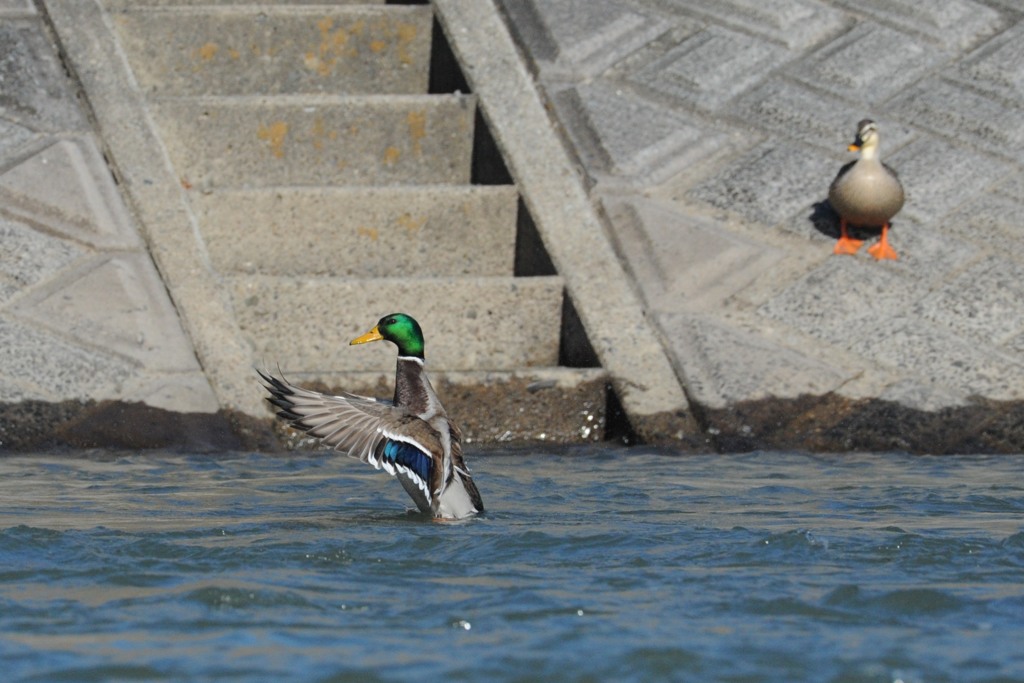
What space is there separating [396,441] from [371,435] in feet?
0.30

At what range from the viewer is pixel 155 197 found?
7.56m

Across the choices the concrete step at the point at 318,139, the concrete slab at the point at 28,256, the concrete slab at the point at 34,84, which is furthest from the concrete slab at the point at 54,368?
the concrete step at the point at 318,139

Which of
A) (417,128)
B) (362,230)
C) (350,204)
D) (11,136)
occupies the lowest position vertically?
(362,230)

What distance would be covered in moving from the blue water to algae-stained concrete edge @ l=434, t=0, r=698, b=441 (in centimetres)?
34

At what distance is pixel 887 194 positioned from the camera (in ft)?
24.1

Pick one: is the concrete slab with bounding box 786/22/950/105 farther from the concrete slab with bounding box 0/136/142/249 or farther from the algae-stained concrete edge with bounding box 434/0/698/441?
the concrete slab with bounding box 0/136/142/249

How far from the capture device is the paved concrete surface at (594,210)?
22.1ft

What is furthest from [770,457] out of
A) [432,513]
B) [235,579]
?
[235,579]

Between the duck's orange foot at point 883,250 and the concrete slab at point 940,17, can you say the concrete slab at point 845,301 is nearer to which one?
the duck's orange foot at point 883,250

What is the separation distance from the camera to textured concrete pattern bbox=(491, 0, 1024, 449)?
6980 mm

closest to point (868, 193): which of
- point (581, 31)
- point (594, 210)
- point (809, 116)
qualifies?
point (809, 116)

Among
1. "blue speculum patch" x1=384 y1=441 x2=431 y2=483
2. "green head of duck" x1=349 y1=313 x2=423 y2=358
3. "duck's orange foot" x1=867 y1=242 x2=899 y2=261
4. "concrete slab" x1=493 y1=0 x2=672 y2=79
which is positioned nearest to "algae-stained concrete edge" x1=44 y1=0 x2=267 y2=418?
"green head of duck" x1=349 y1=313 x2=423 y2=358

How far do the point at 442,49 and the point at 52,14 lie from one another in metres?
2.08

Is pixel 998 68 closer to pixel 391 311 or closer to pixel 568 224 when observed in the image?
pixel 568 224
